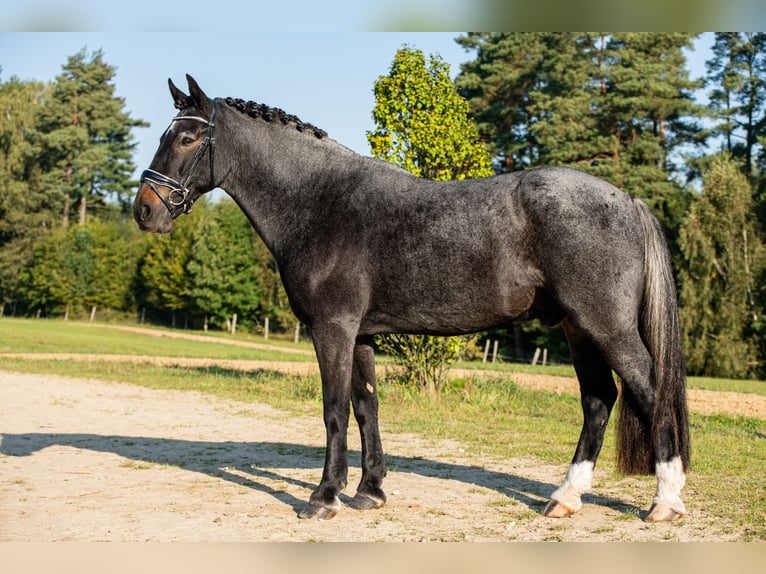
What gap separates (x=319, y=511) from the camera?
5438mm

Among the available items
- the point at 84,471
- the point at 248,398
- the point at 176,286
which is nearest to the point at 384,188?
the point at 84,471

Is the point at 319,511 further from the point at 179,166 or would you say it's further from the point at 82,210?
the point at 82,210

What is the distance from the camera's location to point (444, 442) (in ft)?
30.5

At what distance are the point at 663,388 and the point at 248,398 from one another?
9.70 m

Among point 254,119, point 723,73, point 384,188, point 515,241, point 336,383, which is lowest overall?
point 336,383

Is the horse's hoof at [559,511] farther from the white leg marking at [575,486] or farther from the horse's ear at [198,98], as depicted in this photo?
the horse's ear at [198,98]

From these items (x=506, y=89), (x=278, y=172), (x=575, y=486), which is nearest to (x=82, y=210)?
(x=506, y=89)

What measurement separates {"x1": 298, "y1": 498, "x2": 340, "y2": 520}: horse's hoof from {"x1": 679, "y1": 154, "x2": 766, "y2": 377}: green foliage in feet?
94.1

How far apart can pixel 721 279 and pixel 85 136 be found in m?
46.7

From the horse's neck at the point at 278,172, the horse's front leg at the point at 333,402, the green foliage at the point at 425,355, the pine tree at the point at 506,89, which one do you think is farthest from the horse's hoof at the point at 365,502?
the pine tree at the point at 506,89

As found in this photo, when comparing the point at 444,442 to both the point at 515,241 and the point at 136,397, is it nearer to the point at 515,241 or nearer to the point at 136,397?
the point at 515,241

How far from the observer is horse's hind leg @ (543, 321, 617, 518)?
557 centimetres

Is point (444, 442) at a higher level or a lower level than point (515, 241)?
lower

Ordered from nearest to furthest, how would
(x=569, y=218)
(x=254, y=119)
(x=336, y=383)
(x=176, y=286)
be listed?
1. (x=569, y=218)
2. (x=336, y=383)
3. (x=254, y=119)
4. (x=176, y=286)
